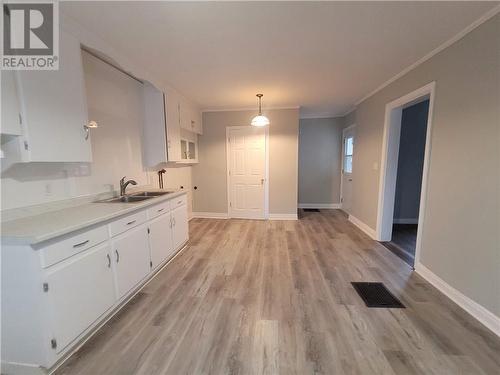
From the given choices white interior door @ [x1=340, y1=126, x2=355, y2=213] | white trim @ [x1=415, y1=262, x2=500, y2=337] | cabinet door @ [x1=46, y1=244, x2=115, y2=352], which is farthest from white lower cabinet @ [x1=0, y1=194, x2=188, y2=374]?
white interior door @ [x1=340, y1=126, x2=355, y2=213]

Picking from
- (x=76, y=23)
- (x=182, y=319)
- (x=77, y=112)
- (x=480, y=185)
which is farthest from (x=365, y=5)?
(x=182, y=319)

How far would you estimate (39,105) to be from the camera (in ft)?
5.15

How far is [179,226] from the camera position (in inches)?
125

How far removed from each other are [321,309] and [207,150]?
4.02 m

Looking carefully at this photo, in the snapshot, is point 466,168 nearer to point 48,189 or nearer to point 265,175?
point 265,175

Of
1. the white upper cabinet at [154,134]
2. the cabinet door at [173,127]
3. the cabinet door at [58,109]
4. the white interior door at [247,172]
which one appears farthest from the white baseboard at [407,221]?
A: the cabinet door at [58,109]

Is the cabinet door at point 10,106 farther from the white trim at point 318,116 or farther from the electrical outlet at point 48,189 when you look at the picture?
the white trim at point 318,116

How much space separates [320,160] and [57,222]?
572cm

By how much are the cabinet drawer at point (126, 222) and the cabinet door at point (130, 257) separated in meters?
0.05

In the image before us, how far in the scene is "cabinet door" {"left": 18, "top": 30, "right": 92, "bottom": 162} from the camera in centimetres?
152

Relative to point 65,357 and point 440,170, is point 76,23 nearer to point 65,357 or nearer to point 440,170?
point 65,357

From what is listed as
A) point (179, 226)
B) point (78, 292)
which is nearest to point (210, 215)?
point (179, 226)

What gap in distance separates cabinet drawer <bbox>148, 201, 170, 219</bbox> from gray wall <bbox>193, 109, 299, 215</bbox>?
2278 mm

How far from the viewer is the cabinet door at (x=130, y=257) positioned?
6.36ft
